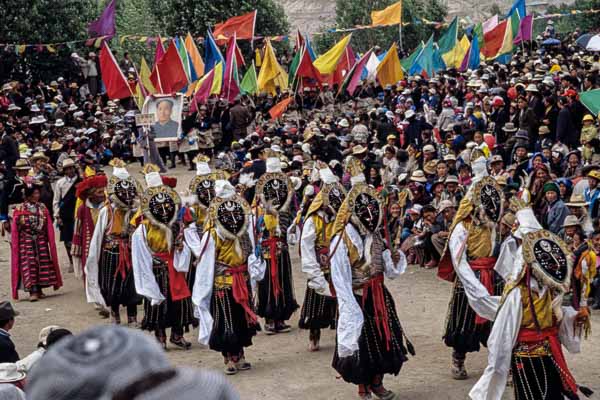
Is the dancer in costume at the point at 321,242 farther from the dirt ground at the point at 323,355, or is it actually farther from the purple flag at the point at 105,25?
the purple flag at the point at 105,25

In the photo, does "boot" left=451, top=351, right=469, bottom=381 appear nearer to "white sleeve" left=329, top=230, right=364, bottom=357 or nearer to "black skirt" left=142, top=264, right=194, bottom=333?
"white sleeve" left=329, top=230, right=364, bottom=357

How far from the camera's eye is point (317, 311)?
36.0 feet

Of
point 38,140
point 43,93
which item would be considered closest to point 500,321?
point 38,140

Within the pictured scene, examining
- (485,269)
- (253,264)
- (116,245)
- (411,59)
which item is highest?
(411,59)

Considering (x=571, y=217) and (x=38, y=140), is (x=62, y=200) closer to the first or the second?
(x=571, y=217)

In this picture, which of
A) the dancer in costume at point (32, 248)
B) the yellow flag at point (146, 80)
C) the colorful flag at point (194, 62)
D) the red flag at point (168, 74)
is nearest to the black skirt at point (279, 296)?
the dancer in costume at point (32, 248)

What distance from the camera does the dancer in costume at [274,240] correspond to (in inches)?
462

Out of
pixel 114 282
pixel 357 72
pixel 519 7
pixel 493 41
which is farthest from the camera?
pixel 493 41

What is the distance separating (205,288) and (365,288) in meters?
1.87

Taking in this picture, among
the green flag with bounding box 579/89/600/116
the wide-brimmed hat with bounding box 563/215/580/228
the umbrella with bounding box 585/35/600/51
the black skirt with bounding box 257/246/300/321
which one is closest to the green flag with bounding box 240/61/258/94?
the umbrella with bounding box 585/35/600/51

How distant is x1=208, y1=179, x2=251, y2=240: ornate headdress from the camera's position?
9.89 meters

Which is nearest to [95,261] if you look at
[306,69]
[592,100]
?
[592,100]

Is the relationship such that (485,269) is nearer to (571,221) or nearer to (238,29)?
(571,221)

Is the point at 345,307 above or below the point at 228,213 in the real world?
below
